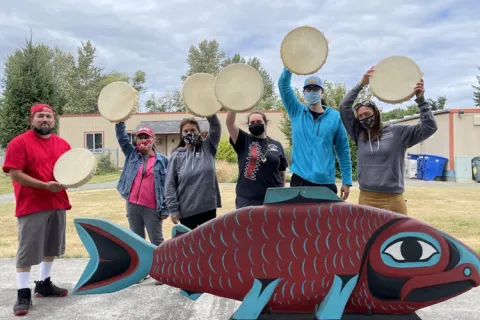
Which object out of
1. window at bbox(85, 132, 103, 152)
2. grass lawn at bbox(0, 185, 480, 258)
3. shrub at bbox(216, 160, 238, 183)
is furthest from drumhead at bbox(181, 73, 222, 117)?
window at bbox(85, 132, 103, 152)

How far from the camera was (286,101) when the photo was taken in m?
2.92

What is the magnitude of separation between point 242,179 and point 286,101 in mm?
693

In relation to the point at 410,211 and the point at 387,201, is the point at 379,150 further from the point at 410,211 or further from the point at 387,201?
the point at 410,211

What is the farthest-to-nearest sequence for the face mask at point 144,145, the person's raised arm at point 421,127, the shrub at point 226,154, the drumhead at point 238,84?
the shrub at point 226,154 < the face mask at point 144,145 < the person's raised arm at point 421,127 < the drumhead at point 238,84

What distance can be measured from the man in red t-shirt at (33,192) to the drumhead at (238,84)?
171 centimetres

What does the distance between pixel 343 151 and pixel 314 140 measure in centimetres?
30

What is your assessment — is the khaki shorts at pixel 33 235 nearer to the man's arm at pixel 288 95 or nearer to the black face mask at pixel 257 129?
the black face mask at pixel 257 129

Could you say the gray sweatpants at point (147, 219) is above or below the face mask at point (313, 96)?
below

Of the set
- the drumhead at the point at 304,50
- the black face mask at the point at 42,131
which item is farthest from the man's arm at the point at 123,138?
the drumhead at the point at 304,50

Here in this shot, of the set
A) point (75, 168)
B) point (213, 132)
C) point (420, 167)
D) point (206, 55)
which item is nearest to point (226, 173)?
point (420, 167)

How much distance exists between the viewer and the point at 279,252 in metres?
2.15

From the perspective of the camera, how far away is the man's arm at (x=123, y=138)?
10.3ft

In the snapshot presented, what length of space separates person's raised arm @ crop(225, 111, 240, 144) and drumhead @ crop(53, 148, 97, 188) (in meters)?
1.00

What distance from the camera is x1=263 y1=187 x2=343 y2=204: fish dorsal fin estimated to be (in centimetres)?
221
